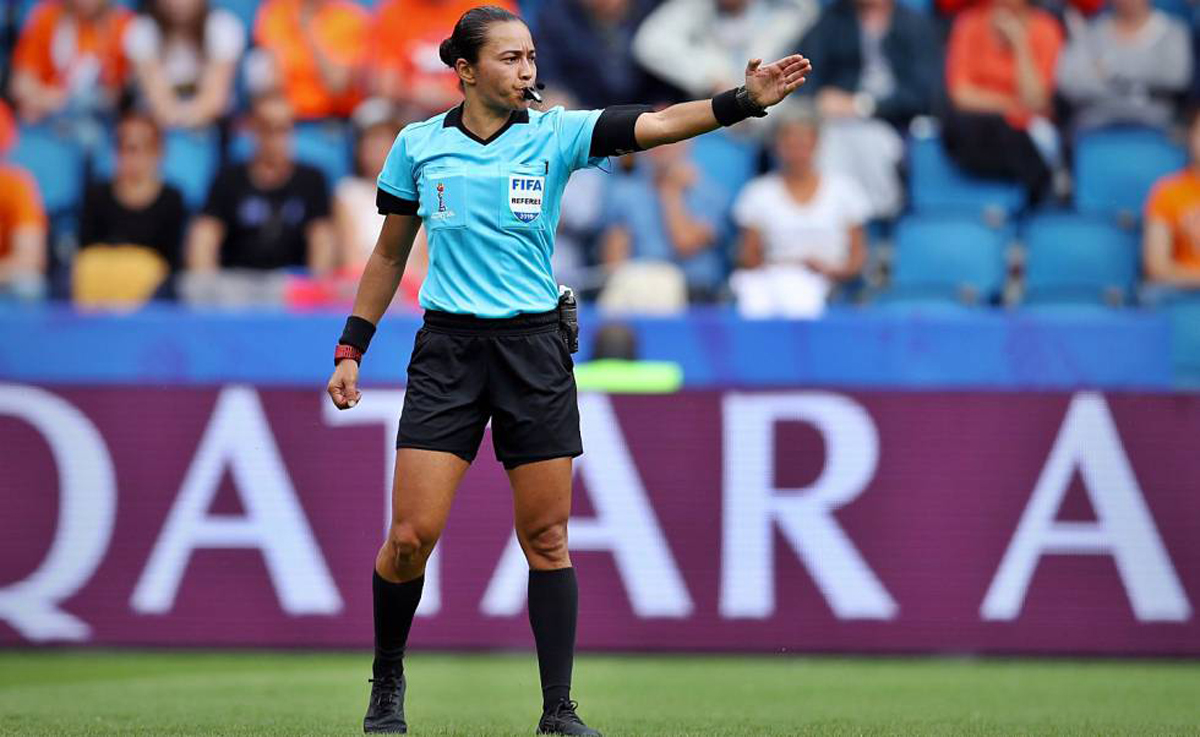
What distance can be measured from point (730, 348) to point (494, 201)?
15.1 ft

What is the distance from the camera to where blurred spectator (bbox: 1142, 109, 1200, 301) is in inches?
415

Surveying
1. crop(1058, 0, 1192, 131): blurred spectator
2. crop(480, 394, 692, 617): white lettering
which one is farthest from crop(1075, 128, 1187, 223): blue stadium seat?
crop(480, 394, 692, 617): white lettering

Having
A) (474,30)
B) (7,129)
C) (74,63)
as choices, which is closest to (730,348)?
(474,30)

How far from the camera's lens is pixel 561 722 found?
5.29 metres

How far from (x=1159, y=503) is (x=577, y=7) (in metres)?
5.26

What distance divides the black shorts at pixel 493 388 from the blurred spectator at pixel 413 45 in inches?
249

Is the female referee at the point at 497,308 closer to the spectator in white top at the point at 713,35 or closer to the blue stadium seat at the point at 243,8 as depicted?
the spectator in white top at the point at 713,35

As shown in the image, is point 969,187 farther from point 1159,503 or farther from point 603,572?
point 603,572

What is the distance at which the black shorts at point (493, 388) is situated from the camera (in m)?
5.28

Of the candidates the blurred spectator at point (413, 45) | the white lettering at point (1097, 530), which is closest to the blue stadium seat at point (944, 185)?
the blurred spectator at point (413, 45)

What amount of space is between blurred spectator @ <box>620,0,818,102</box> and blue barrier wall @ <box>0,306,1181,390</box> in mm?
2372

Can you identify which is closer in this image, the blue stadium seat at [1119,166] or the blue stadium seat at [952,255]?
the blue stadium seat at [952,255]

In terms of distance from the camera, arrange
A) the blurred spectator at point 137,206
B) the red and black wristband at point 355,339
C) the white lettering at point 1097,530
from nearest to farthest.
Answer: the red and black wristband at point 355,339 < the white lettering at point 1097,530 < the blurred spectator at point 137,206

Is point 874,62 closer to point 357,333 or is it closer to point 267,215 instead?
point 267,215
